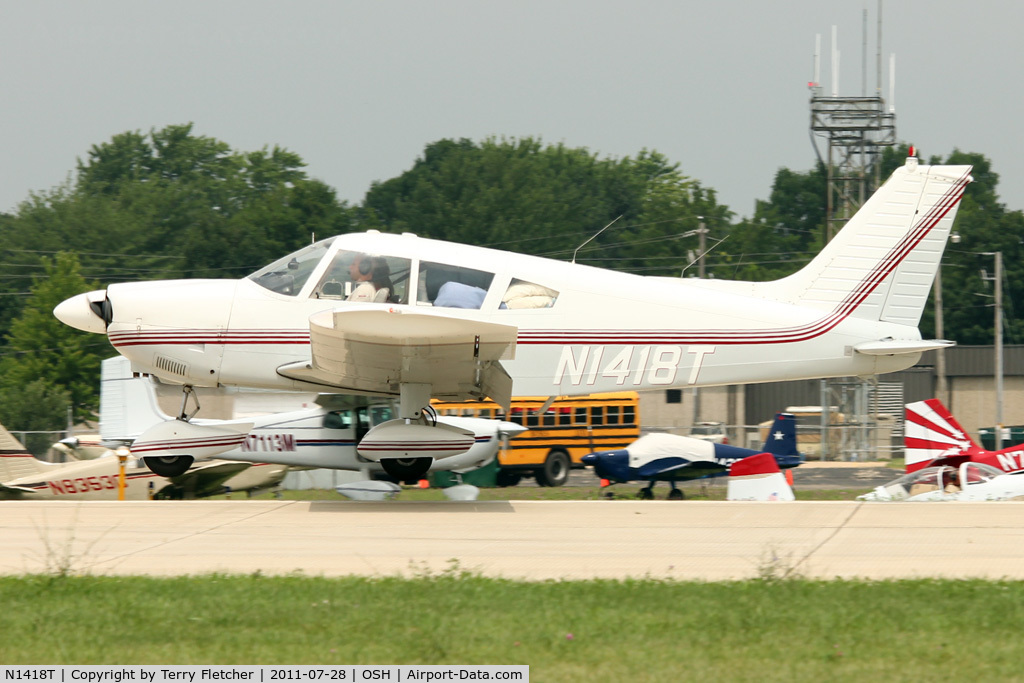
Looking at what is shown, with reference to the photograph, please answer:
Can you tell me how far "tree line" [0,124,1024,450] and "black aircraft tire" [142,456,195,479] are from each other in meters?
29.8

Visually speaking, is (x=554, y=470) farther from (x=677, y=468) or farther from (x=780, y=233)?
(x=780, y=233)

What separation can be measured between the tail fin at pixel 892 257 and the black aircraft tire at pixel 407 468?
4.28m

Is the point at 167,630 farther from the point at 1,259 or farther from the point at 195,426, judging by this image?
the point at 1,259

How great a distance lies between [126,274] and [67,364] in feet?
54.1

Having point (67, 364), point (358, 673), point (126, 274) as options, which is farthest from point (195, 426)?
point (126, 274)

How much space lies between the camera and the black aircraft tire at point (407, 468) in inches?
454

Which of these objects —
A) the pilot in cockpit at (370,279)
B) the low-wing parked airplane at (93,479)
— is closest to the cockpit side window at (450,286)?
the pilot in cockpit at (370,279)

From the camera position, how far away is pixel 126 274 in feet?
183

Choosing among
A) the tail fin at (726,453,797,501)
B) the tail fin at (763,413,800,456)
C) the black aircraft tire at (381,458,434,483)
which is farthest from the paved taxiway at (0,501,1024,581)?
the tail fin at (763,413,800,456)

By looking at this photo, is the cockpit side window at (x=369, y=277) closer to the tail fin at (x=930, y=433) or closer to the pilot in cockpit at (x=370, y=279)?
the pilot in cockpit at (x=370, y=279)

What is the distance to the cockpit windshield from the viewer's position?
1138 cm

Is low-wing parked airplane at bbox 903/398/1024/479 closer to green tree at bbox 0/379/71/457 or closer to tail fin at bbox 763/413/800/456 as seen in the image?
tail fin at bbox 763/413/800/456

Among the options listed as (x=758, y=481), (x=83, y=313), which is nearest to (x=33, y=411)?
(x=83, y=313)

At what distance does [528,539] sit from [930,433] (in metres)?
9.00
